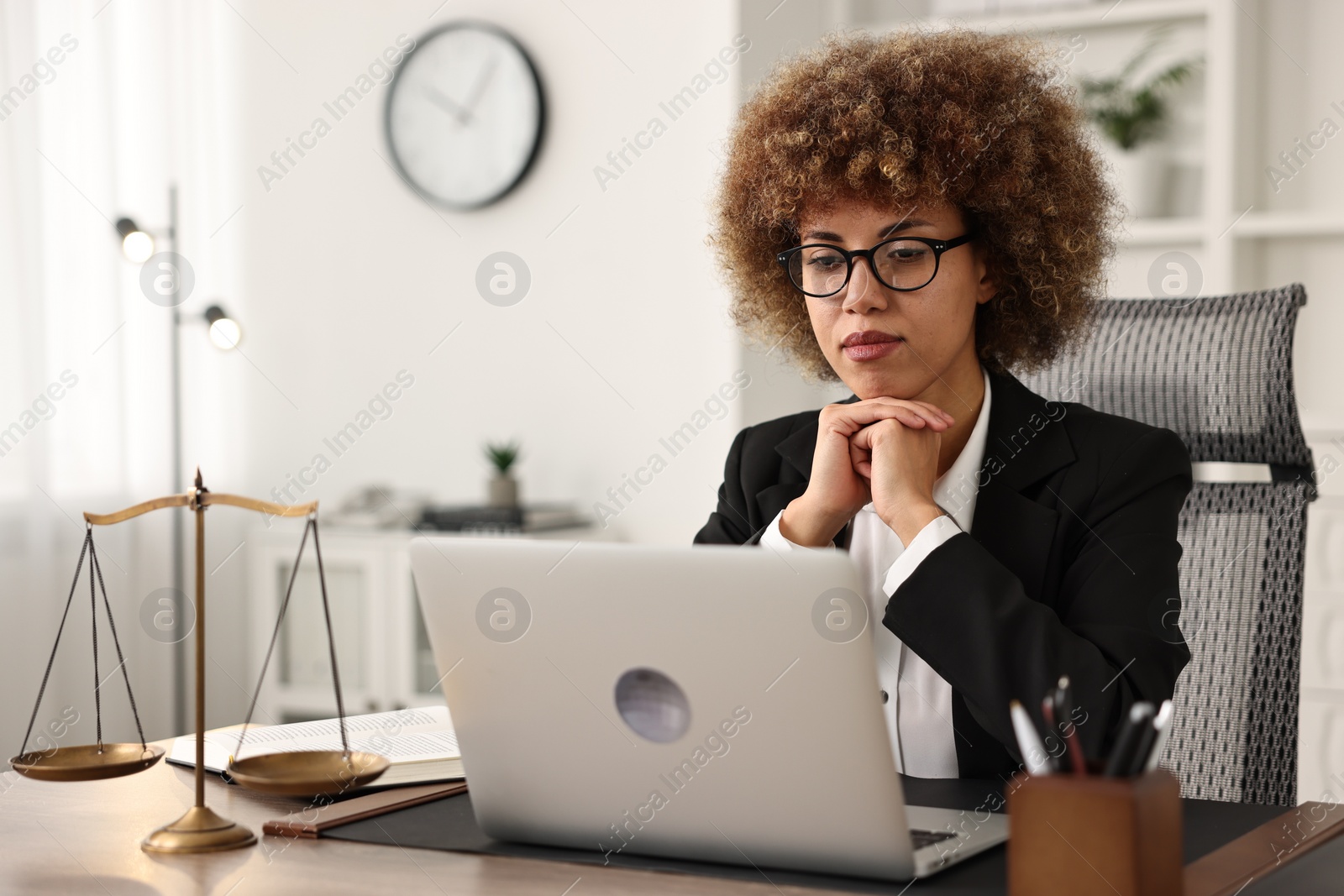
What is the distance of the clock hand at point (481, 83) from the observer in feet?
11.1

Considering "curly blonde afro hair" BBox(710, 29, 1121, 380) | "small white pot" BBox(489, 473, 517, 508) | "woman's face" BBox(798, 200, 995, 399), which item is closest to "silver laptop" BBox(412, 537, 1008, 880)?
"woman's face" BBox(798, 200, 995, 399)

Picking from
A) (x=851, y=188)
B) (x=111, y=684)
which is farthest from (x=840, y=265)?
(x=111, y=684)

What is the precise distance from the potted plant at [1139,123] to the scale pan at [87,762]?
2416 mm

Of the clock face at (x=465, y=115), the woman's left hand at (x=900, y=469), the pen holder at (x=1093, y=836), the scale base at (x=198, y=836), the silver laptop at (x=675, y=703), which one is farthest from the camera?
the clock face at (x=465, y=115)

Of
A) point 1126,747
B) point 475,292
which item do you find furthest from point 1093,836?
point 475,292

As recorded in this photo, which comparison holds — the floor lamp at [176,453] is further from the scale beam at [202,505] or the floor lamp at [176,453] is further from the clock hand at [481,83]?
the scale beam at [202,505]

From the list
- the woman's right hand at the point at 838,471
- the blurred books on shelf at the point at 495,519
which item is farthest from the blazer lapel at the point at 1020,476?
the blurred books on shelf at the point at 495,519

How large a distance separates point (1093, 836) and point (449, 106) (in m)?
3.02

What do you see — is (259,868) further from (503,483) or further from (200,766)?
(503,483)

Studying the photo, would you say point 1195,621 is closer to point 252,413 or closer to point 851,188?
point 851,188

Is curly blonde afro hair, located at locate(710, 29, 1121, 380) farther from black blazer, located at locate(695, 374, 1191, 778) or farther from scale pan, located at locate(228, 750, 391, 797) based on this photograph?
scale pan, located at locate(228, 750, 391, 797)

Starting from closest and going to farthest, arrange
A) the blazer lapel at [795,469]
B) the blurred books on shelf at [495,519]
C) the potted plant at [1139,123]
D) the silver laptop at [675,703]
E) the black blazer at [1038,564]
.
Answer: the silver laptop at [675,703]
the black blazer at [1038,564]
the blazer lapel at [795,469]
the potted plant at [1139,123]
the blurred books on shelf at [495,519]

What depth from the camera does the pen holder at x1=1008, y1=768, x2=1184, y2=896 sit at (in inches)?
28.2

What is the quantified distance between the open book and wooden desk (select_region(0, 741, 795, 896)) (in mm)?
115
